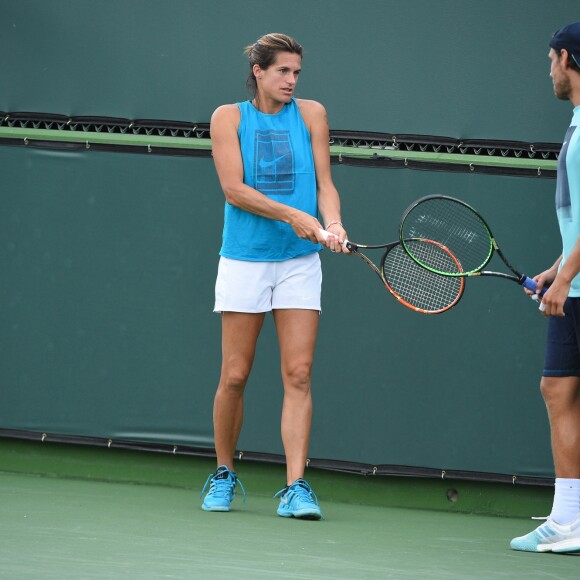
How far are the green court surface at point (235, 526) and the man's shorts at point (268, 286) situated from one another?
0.76 meters

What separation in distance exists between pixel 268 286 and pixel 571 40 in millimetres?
1405

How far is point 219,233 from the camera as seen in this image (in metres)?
5.29

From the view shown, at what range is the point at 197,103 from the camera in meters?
5.45

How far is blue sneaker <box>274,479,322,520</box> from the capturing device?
4.42 m

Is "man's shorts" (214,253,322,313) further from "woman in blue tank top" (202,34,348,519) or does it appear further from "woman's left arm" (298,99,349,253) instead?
"woman's left arm" (298,99,349,253)

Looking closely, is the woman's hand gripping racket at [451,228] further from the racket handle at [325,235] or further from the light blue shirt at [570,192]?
the light blue shirt at [570,192]

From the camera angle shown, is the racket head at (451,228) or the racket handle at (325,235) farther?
the racket head at (451,228)

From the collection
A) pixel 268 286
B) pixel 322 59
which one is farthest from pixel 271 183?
pixel 322 59

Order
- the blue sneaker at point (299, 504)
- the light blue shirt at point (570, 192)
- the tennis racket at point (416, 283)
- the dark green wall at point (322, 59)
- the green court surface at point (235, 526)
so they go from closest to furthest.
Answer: the green court surface at point (235, 526) → the light blue shirt at point (570, 192) → the blue sneaker at point (299, 504) → the tennis racket at point (416, 283) → the dark green wall at point (322, 59)

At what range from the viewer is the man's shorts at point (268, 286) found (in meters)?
4.60

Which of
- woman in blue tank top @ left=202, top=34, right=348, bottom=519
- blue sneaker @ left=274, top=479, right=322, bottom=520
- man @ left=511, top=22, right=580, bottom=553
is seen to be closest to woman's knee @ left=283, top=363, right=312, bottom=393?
woman in blue tank top @ left=202, top=34, right=348, bottom=519

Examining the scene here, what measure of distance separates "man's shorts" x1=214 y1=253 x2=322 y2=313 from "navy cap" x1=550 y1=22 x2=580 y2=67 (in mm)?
1234

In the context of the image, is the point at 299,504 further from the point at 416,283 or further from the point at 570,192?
the point at 570,192

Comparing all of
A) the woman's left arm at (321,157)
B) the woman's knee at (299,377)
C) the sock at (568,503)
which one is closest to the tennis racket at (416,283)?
the woman's left arm at (321,157)
